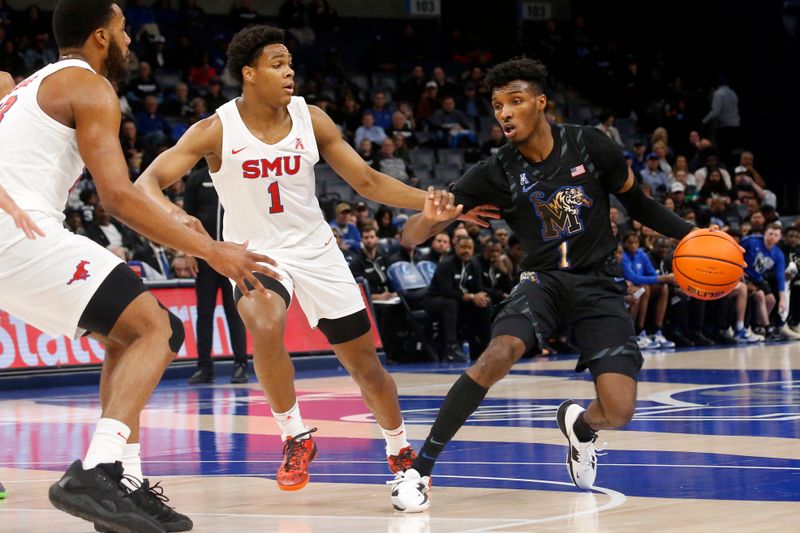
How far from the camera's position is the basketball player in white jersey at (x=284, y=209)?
602 cm

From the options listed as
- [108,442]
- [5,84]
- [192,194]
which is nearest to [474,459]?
[108,442]

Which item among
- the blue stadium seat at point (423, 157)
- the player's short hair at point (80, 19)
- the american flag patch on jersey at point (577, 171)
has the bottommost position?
the american flag patch on jersey at point (577, 171)

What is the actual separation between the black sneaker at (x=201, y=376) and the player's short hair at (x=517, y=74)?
717 centimetres

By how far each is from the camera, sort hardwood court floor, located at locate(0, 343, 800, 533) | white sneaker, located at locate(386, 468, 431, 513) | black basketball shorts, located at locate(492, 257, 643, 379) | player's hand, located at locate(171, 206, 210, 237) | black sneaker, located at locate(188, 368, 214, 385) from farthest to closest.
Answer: black sneaker, located at locate(188, 368, 214, 385)
black basketball shorts, located at locate(492, 257, 643, 379)
player's hand, located at locate(171, 206, 210, 237)
white sneaker, located at locate(386, 468, 431, 513)
hardwood court floor, located at locate(0, 343, 800, 533)

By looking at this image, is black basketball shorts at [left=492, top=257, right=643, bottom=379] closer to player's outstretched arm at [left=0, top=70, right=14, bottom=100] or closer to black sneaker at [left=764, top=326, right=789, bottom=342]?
player's outstretched arm at [left=0, top=70, right=14, bottom=100]

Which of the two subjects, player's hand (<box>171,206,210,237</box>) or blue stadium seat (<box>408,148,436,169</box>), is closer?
player's hand (<box>171,206,210,237</box>)

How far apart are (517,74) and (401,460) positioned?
189 centimetres

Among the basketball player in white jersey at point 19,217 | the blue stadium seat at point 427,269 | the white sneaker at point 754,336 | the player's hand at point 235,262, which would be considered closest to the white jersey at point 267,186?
the player's hand at point 235,262

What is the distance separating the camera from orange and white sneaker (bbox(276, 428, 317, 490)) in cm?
584

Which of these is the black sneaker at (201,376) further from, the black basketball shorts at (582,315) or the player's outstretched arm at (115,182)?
the player's outstretched arm at (115,182)

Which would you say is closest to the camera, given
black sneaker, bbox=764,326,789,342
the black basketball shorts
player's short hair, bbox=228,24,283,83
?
the black basketball shorts

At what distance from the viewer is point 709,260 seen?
6156 millimetres

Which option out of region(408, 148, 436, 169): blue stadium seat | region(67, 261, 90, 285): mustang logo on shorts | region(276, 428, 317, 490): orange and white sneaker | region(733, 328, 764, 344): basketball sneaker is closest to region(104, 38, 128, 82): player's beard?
region(67, 261, 90, 285): mustang logo on shorts

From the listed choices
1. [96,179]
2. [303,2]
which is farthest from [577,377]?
[303,2]
